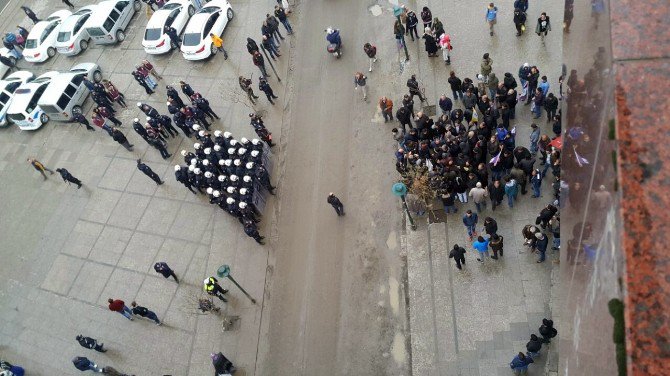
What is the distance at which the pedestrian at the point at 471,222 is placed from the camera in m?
13.1

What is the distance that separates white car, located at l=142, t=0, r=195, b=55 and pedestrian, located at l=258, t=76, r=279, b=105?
6520mm

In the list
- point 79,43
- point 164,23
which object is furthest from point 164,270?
point 79,43

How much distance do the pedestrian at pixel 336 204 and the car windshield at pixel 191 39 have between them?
1068 centimetres

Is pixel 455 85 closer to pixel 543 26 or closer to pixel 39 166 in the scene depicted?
pixel 543 26

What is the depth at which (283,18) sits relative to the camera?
20.6 m

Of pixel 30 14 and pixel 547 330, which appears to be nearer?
pixel 547 330

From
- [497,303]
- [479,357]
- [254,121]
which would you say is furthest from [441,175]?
[254,121]

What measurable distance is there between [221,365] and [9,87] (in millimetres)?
18591

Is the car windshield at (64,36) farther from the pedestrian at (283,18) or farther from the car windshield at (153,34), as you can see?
the pedestrian at (283,18)

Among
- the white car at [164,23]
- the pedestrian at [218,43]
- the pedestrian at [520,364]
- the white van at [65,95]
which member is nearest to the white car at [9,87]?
the white van at [65,95]

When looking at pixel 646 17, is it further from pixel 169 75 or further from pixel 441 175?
pixel 169 75

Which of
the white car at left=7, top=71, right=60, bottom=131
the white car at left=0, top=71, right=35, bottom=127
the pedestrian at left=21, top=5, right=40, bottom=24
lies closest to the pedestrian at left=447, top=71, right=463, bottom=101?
the white car at left=7, top=71, right=60, bottom=131

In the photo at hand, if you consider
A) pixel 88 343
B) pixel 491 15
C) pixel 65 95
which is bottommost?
pixel 88 343

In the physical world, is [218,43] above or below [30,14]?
below
